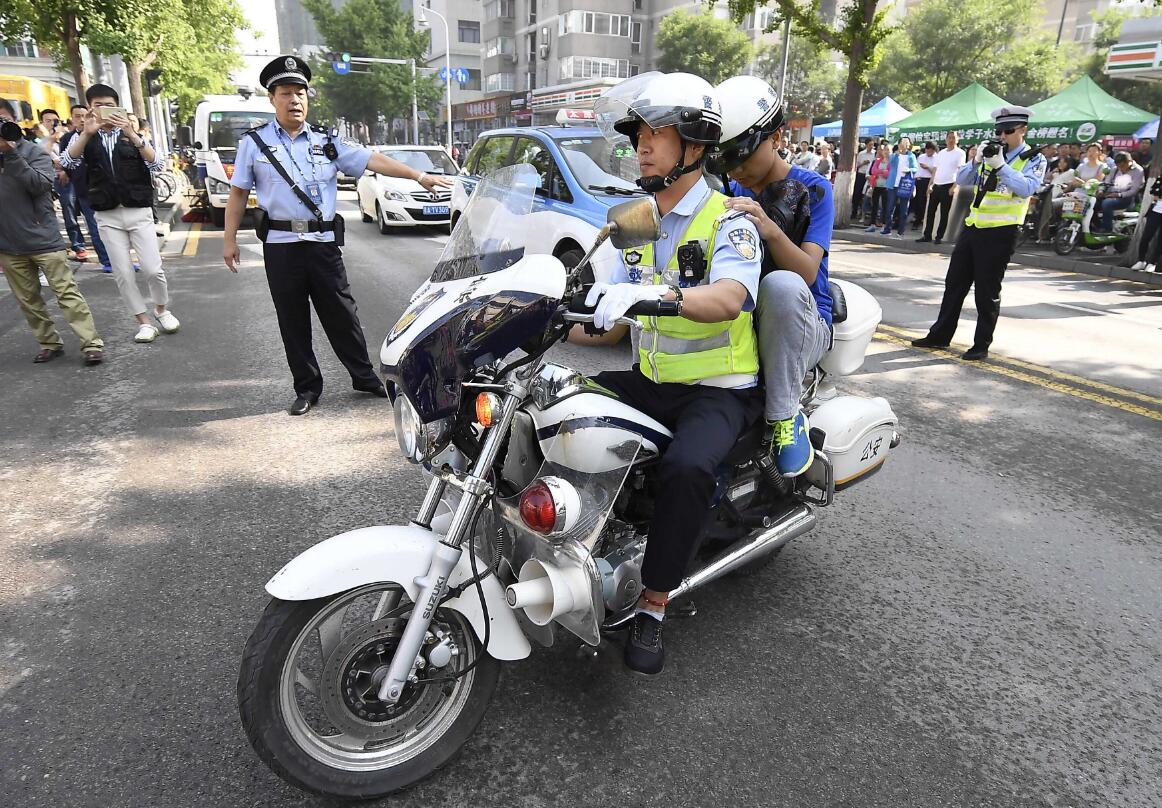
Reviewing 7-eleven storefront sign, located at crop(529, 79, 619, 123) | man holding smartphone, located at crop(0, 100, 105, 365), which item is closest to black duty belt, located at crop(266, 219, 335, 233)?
man holding smartphone, located at crop(0, 100, 105, 365)

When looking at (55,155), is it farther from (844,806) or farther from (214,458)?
(844,806)

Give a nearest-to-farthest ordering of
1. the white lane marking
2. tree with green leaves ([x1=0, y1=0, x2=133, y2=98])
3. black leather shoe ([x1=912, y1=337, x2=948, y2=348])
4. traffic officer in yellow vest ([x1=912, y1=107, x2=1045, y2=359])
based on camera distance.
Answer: traffic officer in yellow vest ([x1=912, y1=107, x2=1045, y2=359])
black leather shoe ([x1=912, y1=337, x2=948, y2=348])
the white lane marking
tree with green leaves ([x1=0, y1=0, x2=133, y2=98])

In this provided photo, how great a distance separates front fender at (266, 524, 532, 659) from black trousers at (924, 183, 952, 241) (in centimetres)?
1599

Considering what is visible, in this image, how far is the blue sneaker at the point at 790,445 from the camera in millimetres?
2680

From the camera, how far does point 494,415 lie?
2010mm

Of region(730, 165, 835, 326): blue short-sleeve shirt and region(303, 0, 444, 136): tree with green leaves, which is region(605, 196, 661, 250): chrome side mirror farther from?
region(303, 0, 444, 136): tree with green leaves

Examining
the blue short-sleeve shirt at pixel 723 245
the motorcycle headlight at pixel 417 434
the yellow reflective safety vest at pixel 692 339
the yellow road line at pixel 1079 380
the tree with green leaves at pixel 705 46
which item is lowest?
the yellow road line at pixel 1079 380

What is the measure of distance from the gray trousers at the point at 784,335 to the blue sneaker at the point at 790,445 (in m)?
0.06

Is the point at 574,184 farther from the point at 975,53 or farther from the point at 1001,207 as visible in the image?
the point at 975,53

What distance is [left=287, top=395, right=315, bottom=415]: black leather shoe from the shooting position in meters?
5.11

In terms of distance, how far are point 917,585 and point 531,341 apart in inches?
84.7

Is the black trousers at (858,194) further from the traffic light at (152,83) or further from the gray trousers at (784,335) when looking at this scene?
the traffic light at (152,83)

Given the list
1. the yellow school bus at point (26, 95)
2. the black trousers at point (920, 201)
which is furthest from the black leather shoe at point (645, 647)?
the yellow school bus at point (26, 95)

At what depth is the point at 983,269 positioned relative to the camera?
663 cm
